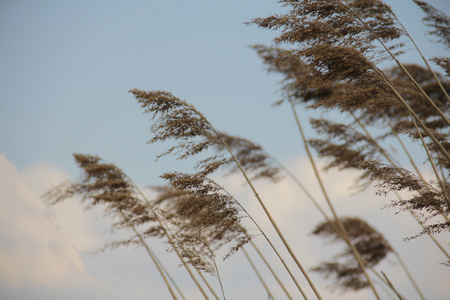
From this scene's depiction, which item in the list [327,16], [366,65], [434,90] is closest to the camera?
[366,65]

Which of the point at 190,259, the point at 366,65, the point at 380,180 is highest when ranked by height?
the point at 366,65

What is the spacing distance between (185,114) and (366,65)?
6.50 ft

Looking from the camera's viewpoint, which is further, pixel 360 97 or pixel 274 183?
pixel 274 183

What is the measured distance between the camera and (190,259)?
4023 mm

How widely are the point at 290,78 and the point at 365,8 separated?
2.16 meters

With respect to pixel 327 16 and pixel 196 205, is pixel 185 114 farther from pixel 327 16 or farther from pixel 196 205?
pixel 327 16

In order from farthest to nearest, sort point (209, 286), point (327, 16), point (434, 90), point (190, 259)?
1. point (434, 90)
2. point (209, 286)
3. point (190, 259)
4. point (327, 16)

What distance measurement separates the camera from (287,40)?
11.2 ft

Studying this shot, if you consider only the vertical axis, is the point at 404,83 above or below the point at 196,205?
above

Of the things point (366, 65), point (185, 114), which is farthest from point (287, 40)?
point (185, 114)

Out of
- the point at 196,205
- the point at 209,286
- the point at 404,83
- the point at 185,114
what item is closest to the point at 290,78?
the point at 404,83

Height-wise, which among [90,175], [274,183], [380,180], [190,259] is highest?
[90,175]

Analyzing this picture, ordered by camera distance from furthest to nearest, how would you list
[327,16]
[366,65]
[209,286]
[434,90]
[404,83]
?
[434,90] < [404,83] < [209,286] < [327,16] < [366,65]

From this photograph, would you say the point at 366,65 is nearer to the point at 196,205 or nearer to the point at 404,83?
the point at 196,205
